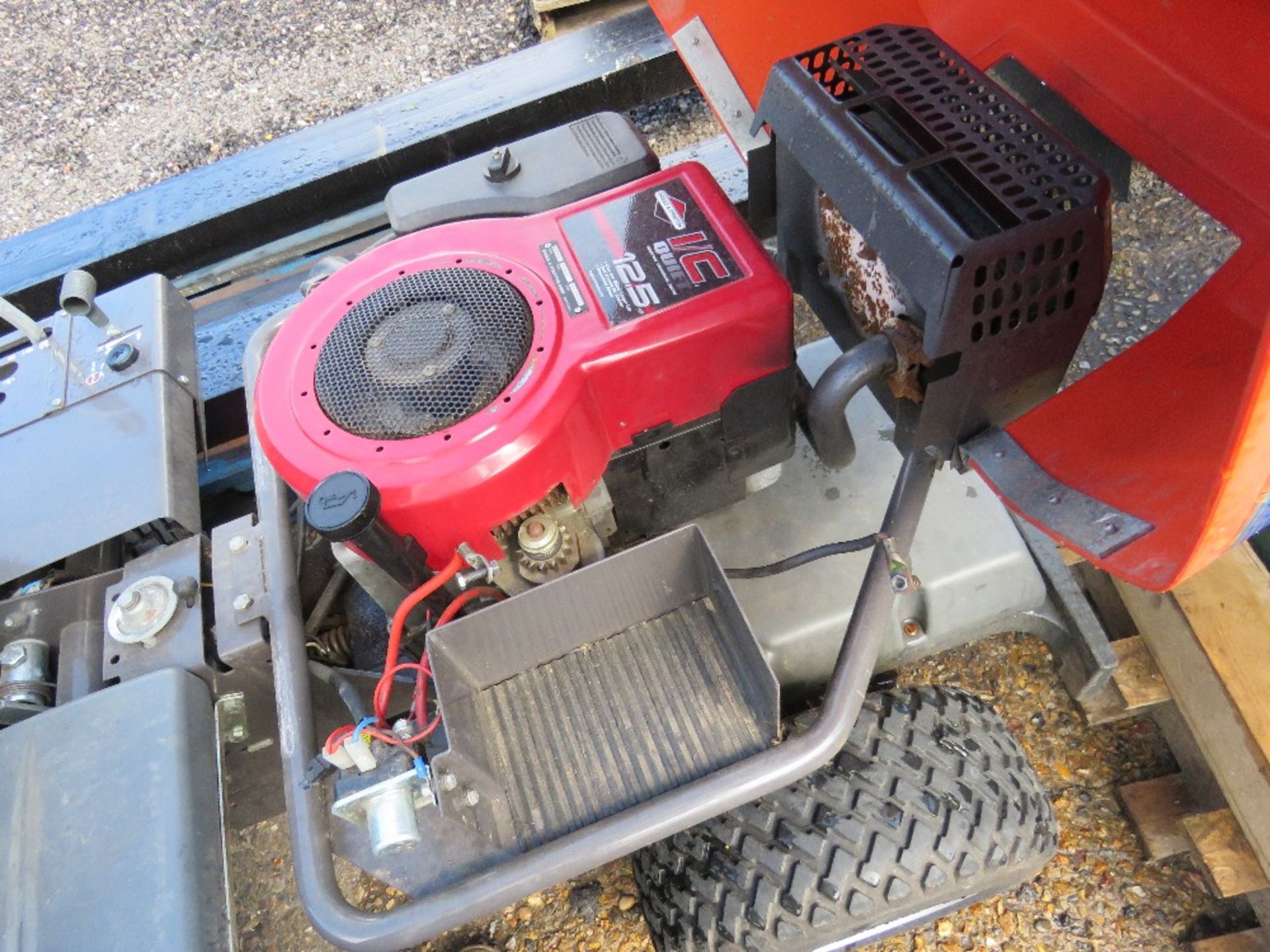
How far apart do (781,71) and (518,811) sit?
2.50ft

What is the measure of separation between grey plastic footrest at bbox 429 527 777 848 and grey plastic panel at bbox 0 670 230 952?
0.84 feet

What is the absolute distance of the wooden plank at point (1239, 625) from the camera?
3.50 ft

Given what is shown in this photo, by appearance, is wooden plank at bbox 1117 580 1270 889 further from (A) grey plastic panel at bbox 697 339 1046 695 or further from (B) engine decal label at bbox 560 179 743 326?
(B) engine decal label at bbox 560 179 743 326

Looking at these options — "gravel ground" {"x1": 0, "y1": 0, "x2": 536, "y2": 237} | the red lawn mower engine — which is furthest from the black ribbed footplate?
"gravel ground" {"x1": 0, "y1": 0, "x2": 536, "y2": 237}

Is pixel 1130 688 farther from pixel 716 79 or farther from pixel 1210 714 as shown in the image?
pixel 716 79

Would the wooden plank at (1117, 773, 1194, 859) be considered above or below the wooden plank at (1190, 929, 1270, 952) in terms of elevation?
above

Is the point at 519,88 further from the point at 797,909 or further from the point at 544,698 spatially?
the point at 797,909

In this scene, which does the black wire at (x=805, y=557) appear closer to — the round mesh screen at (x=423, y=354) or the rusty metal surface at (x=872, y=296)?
the rusty metal surface at (x=872, y=296)

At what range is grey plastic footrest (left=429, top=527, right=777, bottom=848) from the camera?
2.96 ft

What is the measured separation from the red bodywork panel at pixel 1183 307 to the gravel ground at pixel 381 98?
2.9 inches

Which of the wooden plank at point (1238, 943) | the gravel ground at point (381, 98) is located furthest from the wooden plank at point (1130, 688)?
the wooden plank at point (1238, 943)

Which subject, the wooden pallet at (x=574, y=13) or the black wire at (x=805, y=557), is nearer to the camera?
the black wire at (x=805, y=557)

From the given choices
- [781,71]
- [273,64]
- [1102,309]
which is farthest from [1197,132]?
[273,64]

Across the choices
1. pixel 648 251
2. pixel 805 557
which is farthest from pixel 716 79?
pixel 805 557
